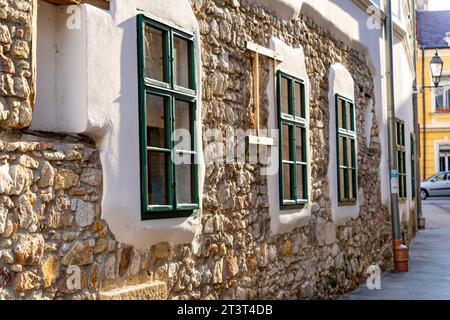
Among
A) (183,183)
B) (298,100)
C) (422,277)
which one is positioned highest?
(298,100)

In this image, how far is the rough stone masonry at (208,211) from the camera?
3.97m

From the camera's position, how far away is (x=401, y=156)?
45.7ft

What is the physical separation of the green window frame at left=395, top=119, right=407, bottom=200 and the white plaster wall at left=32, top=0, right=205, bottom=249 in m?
8.95

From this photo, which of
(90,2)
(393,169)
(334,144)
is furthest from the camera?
(393,169)

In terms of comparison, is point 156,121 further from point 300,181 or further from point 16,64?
point 300,181

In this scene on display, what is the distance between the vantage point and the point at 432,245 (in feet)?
48.6

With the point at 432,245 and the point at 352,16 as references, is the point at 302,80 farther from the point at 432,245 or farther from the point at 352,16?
the point at 432,245

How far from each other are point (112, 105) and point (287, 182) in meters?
3.08

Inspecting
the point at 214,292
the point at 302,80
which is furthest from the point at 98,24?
the point at 302,80

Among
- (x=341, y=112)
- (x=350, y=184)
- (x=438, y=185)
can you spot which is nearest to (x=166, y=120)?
(x=341, y=112)

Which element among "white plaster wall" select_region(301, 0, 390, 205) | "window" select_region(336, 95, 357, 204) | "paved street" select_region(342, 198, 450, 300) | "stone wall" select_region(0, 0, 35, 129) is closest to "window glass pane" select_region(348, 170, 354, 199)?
"window" select_region(336, 95, 357, 204)

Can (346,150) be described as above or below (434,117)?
below

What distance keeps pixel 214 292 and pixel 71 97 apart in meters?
2.05

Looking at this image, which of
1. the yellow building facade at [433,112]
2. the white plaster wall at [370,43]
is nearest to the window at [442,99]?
the yellow building facade at [433,112]
